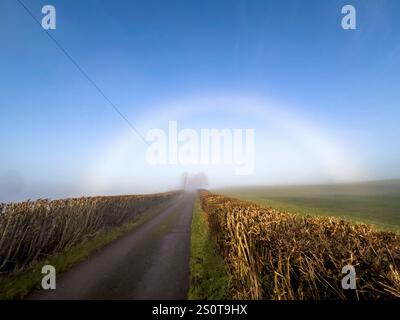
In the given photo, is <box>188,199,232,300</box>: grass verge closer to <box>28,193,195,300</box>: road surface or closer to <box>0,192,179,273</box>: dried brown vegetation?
<box>28,193,195,300</box>: road surface

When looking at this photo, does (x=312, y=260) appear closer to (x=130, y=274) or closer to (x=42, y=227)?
(x=130, y=274)

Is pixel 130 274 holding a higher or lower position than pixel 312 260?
lower

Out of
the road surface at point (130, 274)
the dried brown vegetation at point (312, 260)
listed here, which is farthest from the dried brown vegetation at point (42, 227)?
the dried brown vegetation at point (312, 260)

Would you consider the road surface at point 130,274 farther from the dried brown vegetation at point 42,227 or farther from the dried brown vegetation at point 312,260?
the dried brown vegetation at point 312,260

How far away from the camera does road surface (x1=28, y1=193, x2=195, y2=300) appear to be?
7.05 meters

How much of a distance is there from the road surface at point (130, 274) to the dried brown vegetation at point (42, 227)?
1.70 m

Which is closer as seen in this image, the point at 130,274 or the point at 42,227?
the point at 130,274

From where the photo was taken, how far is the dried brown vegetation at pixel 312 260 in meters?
3.61

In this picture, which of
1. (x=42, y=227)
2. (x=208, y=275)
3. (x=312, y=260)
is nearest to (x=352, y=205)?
(x=208, y=275)

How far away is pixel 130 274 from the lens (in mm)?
8688

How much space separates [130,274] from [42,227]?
4420 millimetres

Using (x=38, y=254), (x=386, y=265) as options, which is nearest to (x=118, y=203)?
(x=38, y=254)

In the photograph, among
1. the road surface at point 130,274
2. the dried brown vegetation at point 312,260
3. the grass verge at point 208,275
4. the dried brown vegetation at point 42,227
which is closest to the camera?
the dried brown vegetation at point 312,260
